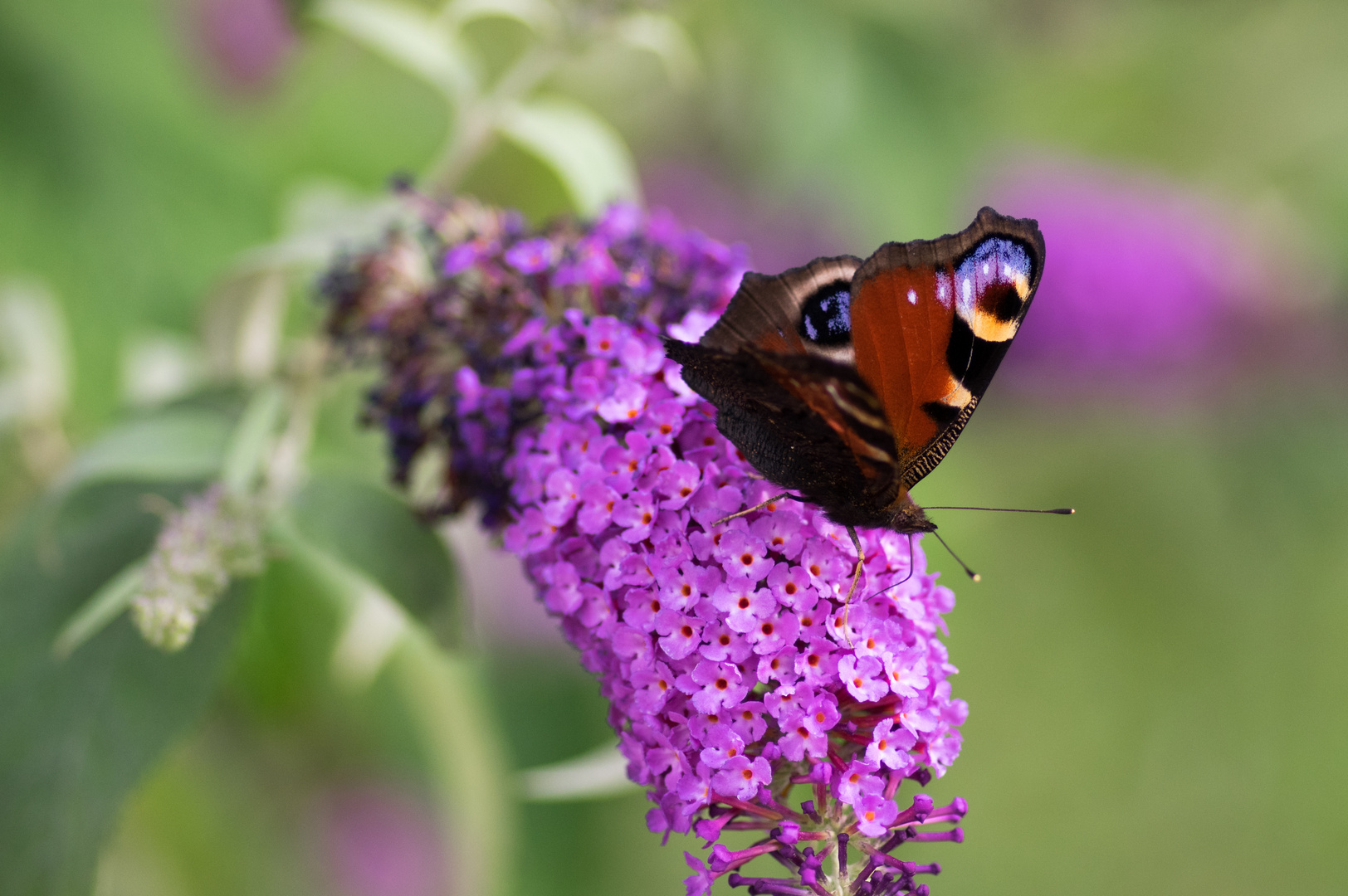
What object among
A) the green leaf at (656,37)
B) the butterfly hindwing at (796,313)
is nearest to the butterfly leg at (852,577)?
the butterfly hindwing at (796,313)

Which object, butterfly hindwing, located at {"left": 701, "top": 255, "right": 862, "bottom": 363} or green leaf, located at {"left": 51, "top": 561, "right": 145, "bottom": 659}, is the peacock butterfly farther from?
green leaf, located at {"left": 51, "top": 561, "right": 145, "bottom": 659}

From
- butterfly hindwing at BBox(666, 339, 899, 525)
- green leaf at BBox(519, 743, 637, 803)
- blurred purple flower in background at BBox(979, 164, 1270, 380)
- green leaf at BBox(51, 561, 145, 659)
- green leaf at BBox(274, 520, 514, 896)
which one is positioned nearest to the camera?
butterfly hindwing at BBox(666, 339, 899, 525)

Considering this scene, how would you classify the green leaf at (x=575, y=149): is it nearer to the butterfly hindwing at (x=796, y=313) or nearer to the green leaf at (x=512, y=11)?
the green leaf at (x=512, y=11)

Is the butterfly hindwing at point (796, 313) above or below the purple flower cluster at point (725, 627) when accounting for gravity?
above

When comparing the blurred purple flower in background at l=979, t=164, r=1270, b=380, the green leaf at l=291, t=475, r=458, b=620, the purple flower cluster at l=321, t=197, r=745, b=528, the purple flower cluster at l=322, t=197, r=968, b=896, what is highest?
the blurred purple flower in background at l=979, t=164, r=1270, b=380

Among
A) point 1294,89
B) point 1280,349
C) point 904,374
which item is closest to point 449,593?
point 904,374

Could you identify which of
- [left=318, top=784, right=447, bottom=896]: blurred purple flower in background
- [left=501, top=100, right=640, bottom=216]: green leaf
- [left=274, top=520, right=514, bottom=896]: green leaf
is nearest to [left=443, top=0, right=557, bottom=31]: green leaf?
[left=501, top=100, right=640, bottom=216]: green leaf
